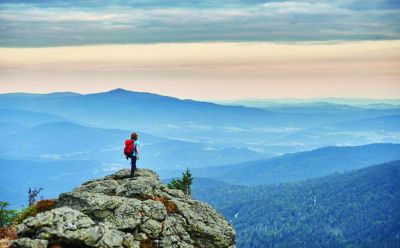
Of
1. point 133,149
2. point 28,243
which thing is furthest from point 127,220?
point 133,149

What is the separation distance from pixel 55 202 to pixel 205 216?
32.4 feet

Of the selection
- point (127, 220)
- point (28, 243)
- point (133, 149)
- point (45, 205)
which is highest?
point (133, 149)

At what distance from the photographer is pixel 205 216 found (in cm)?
4091

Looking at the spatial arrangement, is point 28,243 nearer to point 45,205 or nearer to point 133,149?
point 45,205

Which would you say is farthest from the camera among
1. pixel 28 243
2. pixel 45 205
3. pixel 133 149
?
pixel 133 149

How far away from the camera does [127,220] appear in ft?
115

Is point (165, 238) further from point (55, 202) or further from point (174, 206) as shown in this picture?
point (55, 202)

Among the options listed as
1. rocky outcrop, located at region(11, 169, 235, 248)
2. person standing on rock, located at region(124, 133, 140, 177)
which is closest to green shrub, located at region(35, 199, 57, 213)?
rocky outcrop, located at region(11, 169, 235, 248)

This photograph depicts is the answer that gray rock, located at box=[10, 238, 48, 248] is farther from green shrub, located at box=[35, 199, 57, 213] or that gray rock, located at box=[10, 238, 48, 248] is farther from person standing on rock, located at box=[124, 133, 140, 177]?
person standing on rock, located at box=[124, 133, 140, 177]

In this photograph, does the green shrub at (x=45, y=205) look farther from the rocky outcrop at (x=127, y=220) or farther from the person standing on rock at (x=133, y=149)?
the person standing on rock at (x=133, y=149)

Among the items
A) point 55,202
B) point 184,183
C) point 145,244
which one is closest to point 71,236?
point 145,244

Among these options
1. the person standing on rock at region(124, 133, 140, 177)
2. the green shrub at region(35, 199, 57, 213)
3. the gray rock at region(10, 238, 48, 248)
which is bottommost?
the green shrub at region(35, 199, 57, 213)

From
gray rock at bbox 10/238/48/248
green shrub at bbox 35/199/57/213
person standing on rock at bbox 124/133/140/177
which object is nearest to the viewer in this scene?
gray rock at bbox 10/238/48/248

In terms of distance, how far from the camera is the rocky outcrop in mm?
30609
